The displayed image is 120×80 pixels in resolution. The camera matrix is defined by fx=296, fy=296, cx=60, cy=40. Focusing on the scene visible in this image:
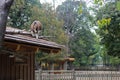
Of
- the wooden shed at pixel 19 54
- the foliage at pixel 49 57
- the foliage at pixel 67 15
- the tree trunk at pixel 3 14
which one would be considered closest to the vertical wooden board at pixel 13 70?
the wooden shed at pixel 19 54

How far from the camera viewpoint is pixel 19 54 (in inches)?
314

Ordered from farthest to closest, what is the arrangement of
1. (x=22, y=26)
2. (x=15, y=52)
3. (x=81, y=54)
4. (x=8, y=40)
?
(x=81, y=54) → (x=22, y=26) → (x=15, y=52) → (x=8, y=40)

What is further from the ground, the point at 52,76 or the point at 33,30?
the point at 33,30

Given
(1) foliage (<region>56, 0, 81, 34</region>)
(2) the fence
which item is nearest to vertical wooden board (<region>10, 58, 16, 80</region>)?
(2) the fence

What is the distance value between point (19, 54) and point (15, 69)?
2.19 feet

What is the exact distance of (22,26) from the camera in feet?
124

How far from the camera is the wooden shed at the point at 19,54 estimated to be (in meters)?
7.06

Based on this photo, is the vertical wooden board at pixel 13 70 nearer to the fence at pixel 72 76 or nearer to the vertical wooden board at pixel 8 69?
the vertical wooden board at pixel 8 69

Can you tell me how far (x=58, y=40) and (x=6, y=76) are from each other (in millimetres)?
31305

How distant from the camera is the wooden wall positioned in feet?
26.1

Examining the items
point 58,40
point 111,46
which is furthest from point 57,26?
point 111,46

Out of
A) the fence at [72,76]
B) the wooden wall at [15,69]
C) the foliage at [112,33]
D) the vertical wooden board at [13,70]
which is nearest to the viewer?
the wooden wall at [15,69]

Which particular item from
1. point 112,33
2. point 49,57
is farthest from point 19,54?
point 49,57

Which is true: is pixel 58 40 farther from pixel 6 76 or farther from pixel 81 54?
pixel 6 76
